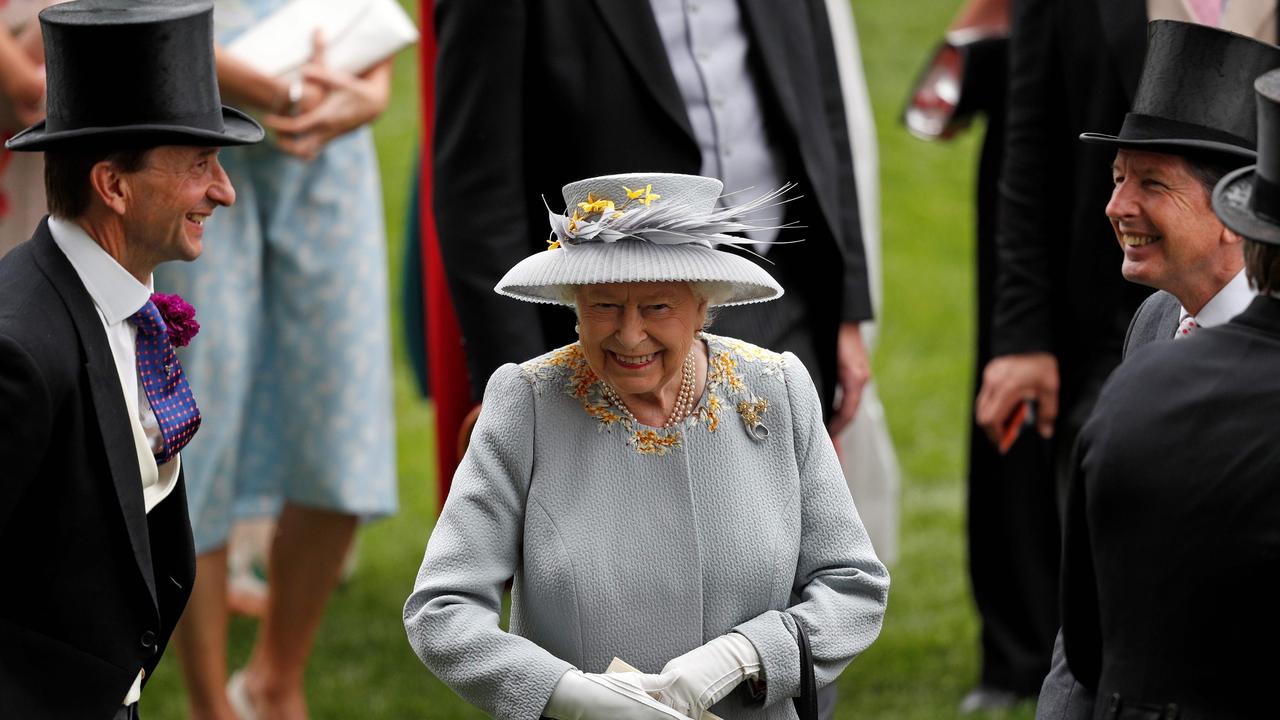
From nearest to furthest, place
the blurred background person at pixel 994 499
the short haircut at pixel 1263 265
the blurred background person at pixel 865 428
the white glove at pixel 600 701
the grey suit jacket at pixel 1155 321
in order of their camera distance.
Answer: the short haircut at pixel 1263 265 → the white glove at pixel 600 701 → the grey suit jacket at pixel 1155 321 → the blurred background person at pixel 994 499 → the blurred background person at pixel 865 428

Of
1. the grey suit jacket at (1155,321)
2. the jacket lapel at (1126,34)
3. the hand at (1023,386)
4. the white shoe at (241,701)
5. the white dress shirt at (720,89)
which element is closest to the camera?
the grey suit jacket at (1155,321)

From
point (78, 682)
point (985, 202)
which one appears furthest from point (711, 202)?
point (985, 202)

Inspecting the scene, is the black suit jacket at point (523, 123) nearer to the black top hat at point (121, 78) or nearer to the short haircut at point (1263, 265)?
the black top hat at point (121, 78)

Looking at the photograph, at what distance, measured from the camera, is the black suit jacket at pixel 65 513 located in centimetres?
334

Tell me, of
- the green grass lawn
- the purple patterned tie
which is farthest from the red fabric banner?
the purple patterned tie

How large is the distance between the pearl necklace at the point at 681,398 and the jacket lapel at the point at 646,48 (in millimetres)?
902

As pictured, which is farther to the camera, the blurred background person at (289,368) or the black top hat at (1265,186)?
the blurred background person at (289,368)

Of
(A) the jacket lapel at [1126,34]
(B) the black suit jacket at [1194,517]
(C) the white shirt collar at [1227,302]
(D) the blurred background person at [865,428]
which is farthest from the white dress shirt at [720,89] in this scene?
(D) the blurred background person at [865,428]

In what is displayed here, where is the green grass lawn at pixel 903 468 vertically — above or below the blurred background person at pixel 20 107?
below

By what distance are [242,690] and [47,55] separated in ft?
8.62

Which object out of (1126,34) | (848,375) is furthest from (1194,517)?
(1126,34)

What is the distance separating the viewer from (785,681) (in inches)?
136

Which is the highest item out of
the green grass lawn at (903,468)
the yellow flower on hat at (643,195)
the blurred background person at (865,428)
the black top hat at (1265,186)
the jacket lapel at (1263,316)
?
the black top hat at (1265,186)

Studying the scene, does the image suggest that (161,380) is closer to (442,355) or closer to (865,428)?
(442,355)
